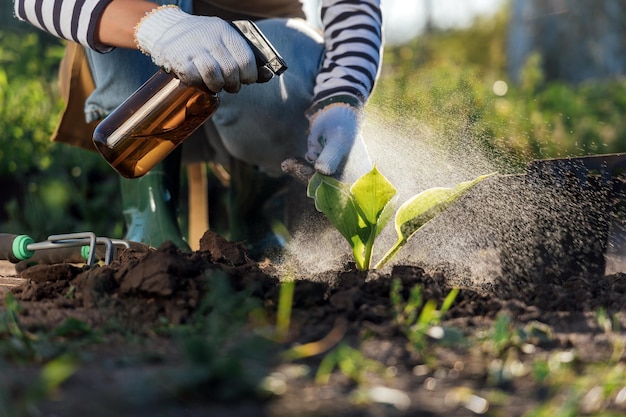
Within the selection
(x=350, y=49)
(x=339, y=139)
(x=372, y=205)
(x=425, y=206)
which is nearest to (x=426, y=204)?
(x=425, y=206)

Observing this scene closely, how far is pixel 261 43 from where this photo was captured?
71.5 inches

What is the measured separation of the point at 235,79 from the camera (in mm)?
1793

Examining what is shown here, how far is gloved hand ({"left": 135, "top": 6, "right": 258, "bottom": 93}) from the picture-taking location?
176 centimetres

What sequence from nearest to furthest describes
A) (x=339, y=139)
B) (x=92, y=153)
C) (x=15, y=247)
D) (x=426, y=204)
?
1. (x=426, y=204)
2. (x=15, y=247)
3. (x=339, y=139)
4. (x=92, y=153)

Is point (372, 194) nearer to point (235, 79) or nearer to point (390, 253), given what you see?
point (390, 253)

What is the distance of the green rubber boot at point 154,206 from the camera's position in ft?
7.95

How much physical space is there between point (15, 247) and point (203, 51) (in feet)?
2.27

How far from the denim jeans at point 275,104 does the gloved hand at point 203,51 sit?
0.68 m

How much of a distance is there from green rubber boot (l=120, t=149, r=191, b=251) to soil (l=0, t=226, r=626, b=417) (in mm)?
561

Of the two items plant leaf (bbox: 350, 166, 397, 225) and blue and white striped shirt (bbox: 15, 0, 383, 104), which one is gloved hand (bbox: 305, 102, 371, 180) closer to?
blue and white striped shirt (bbox: 15, 0, 383, 104)

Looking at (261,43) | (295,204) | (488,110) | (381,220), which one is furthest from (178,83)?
(488,110)

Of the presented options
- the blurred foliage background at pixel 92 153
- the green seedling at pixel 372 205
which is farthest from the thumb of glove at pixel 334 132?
the blurred foliage background at pixel 92 153

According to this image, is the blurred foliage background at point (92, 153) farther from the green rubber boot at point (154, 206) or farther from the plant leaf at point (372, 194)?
the plant leaf at point (372, 194)

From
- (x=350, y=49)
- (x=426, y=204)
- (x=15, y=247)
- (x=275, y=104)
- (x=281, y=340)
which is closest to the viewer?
(x=281, y=340)
